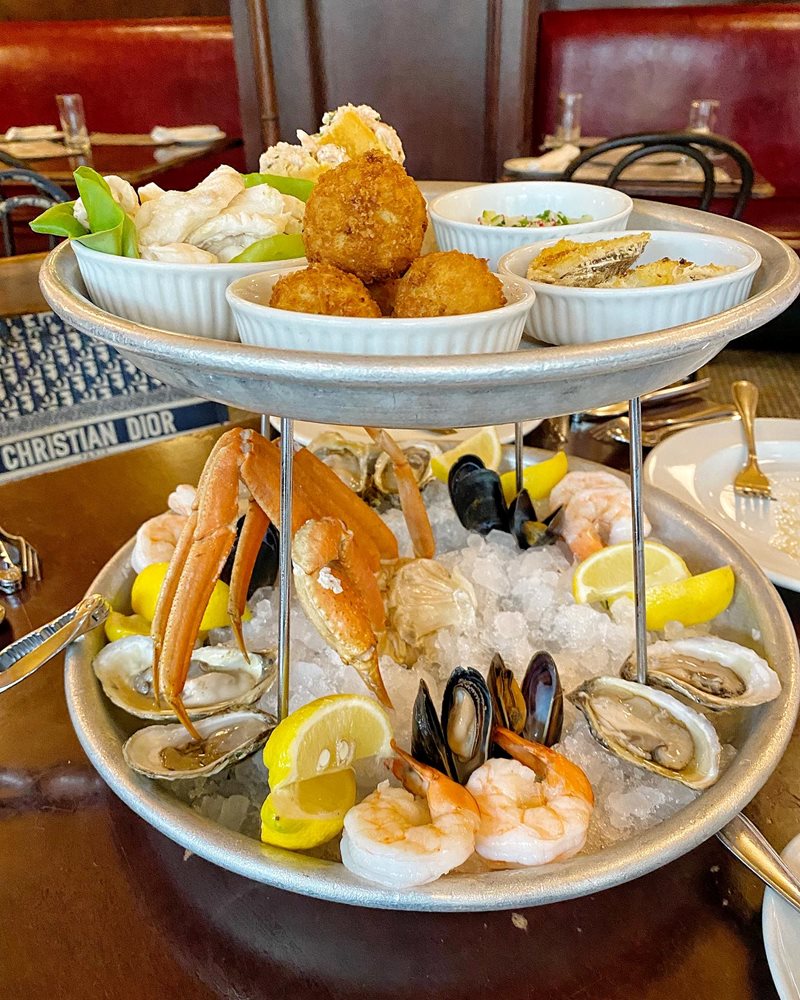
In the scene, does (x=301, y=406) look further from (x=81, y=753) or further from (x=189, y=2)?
(x=189, y=2)

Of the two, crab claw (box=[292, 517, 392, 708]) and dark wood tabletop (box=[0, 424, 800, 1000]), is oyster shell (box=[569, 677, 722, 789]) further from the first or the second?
crab claw (box=[292, 517, 392, 708])

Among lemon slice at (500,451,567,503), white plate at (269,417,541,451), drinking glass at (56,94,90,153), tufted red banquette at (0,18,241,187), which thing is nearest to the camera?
lemon slice at (500,451,567,503)

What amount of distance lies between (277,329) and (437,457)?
2.41 ft

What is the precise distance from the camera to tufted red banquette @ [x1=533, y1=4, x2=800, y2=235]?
3.85 metres

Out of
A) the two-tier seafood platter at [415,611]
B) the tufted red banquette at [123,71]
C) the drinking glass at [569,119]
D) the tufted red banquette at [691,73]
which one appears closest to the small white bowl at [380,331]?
the two-tier seafood platter at [415,611]

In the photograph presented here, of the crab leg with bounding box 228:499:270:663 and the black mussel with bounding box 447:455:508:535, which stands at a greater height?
the crab leg with bounding box 228:499:270:663

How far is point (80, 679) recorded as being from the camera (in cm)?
82

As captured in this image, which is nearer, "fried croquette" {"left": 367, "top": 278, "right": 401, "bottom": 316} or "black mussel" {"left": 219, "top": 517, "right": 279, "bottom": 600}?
"fried croquette" {"left": 367, "top": 278, "right": 401, "bottom": 316}

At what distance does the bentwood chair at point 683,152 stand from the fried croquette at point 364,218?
2185mm

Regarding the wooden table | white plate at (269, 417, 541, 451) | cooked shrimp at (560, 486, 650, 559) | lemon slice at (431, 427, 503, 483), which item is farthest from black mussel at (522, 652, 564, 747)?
the wooden table

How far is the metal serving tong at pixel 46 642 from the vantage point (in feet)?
2.75

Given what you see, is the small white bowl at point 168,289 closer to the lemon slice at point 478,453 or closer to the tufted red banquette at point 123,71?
the lemon slice at point 478,453

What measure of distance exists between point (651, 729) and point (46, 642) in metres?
0.64

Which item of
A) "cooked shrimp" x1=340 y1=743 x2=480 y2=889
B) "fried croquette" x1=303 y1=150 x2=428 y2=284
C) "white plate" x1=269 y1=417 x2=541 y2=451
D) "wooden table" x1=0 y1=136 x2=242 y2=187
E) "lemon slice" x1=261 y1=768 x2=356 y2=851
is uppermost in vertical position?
"fried croquette" x1=303 y1=150 x2=428 y2=284
